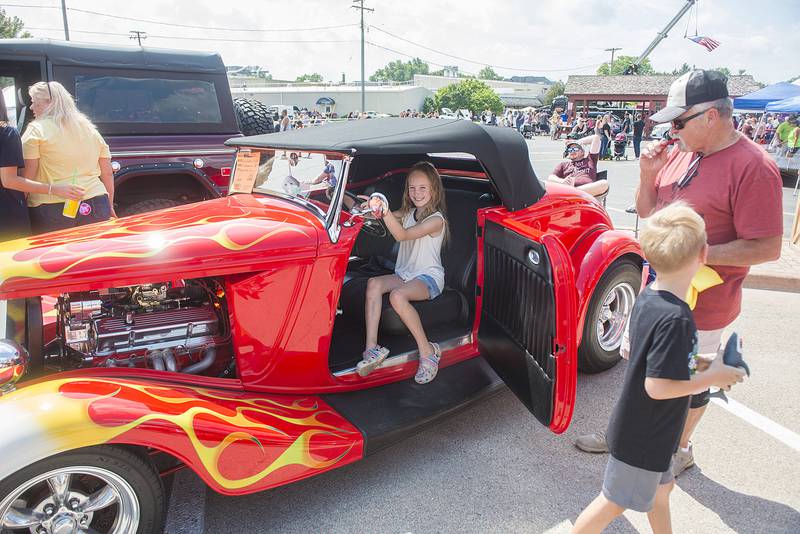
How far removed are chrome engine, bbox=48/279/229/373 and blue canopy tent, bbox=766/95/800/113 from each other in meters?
16.0

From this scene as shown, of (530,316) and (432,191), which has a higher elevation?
(432,191)

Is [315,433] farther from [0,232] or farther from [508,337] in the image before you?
[0,232]

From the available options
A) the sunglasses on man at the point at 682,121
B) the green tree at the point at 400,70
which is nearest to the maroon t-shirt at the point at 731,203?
the sunglasses on man at the point at 682,121

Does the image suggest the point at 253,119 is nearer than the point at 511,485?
No

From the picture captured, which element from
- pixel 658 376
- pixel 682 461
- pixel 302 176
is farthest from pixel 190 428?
pixel 682 461

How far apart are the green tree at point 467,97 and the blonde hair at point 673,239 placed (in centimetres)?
7265

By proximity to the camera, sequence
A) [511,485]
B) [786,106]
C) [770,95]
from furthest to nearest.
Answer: [770,95] < [786,106] < [511,485]

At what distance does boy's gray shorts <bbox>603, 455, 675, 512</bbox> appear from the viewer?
1.91 metres

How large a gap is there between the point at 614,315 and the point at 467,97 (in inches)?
2855

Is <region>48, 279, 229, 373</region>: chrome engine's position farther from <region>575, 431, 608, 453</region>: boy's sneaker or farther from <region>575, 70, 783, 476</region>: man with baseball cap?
<region>575, 70, 783, 476</region>: man with baseball cap

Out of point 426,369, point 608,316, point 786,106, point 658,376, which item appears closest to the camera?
point 658,376

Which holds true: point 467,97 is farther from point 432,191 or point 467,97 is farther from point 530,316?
point 530,316

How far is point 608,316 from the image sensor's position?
152 inches

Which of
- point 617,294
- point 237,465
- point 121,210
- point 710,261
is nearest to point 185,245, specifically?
point 237,465
